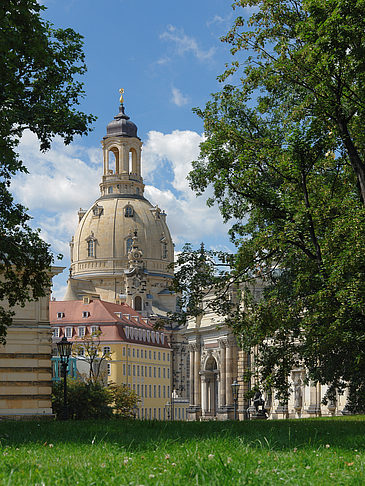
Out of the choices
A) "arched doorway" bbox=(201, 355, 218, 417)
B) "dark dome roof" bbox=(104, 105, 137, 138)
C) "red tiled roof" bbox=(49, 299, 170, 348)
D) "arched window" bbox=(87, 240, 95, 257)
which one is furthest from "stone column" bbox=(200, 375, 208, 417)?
"dark dome roof" bbox=(104, 105, 137, 138)

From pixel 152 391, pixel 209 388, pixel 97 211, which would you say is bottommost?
pixel 152 391

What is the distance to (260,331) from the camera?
24141 mm

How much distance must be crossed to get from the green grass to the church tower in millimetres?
141480

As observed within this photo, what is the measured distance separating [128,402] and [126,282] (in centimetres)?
10073

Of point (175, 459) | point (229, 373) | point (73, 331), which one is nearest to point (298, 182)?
point (175, 459)

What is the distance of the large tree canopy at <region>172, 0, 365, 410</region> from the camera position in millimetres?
19422

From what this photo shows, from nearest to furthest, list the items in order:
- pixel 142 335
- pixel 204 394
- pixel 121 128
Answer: pixel 204 394 < pixel 142 335 < pixel 121 128

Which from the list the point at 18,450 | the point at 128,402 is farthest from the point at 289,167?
the point at 128,402

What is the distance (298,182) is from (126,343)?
97917 millimetres

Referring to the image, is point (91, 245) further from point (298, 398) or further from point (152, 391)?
point (298, 398)

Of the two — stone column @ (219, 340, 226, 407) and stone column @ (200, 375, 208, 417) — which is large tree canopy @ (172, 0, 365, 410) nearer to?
stone column @ (219, 340, 226, 407)

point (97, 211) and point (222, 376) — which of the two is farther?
point (97, 211)

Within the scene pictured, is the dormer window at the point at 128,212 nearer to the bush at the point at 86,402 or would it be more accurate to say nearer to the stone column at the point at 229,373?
the stone column at the point at 229,373

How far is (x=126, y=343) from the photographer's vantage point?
11850 centimetres
